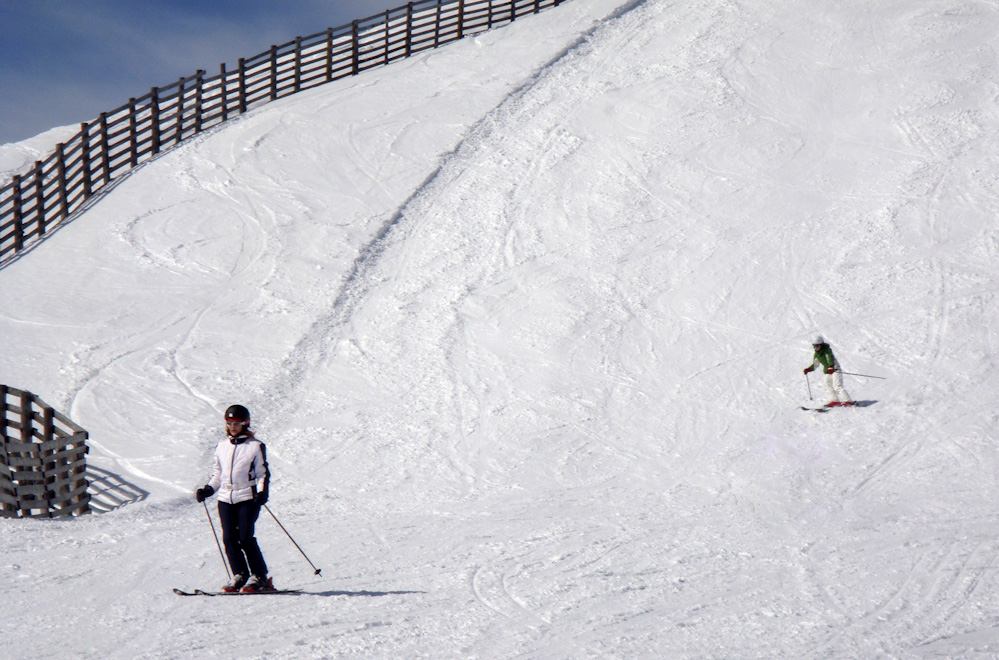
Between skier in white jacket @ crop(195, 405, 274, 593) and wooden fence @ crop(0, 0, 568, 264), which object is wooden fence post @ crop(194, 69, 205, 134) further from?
skier in white jacket @ crop(195, 405, 274, 593)

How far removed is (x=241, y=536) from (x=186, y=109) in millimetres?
18654

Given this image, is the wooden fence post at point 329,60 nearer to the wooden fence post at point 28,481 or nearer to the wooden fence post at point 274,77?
the wooden fence post at point 274,77

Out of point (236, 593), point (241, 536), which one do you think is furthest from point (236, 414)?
point (236, 593)

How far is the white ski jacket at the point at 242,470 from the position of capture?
6.32 meters

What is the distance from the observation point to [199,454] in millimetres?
11273

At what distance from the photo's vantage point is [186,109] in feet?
73.3

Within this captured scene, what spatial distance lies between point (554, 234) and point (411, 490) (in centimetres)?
786

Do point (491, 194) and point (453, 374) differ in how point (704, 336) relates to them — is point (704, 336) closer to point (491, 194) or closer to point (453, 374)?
point (453, 374)

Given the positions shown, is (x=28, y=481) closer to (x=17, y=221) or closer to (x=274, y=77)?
(x=17, y=221)

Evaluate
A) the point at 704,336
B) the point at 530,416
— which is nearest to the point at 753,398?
the point at 704,336

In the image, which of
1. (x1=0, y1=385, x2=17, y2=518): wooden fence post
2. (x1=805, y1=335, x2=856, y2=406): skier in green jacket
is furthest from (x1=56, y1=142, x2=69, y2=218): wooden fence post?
(x1=805, y1=335, x2=856, y2=406): skier in green jacket

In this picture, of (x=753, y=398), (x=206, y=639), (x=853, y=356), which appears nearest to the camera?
(x=206, y=639)

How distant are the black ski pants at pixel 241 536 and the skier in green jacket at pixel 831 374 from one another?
8.23 meters

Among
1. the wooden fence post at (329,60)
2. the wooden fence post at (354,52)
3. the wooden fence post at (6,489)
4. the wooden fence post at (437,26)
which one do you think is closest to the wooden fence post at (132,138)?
the wooden fence post at (329,60)
